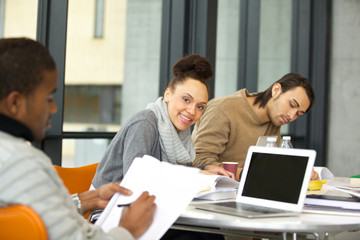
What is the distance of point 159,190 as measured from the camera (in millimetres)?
1405

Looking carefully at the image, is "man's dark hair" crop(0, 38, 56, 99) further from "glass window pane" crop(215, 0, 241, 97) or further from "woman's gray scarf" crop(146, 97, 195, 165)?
"glass window pane" crop(215, 0, 241, 97)

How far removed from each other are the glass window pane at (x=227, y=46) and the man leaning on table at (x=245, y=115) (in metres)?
1.90

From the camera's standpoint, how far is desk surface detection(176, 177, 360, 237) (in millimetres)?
1334

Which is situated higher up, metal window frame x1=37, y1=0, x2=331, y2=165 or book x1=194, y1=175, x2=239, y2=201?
metal window frame x1=37, y1=0, x2=331, y2=165

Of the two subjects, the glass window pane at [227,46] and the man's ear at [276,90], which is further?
the glass window pane at [227,46]

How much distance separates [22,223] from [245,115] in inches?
87.9

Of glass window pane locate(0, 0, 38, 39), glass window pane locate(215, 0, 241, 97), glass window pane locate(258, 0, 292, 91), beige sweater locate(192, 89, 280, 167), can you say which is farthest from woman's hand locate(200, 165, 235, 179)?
glass window pane locate(258, 0, 292, 91)

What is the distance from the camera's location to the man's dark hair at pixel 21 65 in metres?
1.02

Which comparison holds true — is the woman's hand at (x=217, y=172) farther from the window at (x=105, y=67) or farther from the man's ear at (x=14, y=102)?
the window at (x=105, y=67)

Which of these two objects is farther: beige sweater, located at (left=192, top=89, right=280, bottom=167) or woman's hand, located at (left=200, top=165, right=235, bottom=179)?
beige sweater, located at (left=192, top=89, right=280, bottom=167)

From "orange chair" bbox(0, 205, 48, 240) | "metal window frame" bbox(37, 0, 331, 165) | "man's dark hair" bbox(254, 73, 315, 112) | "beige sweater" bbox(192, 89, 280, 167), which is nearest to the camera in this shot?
"orange chair" bbox(0, 205, 48, 240)

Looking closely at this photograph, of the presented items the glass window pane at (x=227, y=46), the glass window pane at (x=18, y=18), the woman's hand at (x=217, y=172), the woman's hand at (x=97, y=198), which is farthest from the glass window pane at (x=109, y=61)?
the woman's hand at (x=97, y=198)

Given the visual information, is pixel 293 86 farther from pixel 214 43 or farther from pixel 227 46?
pixel 227 46

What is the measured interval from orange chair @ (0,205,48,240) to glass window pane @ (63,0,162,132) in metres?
2.51
